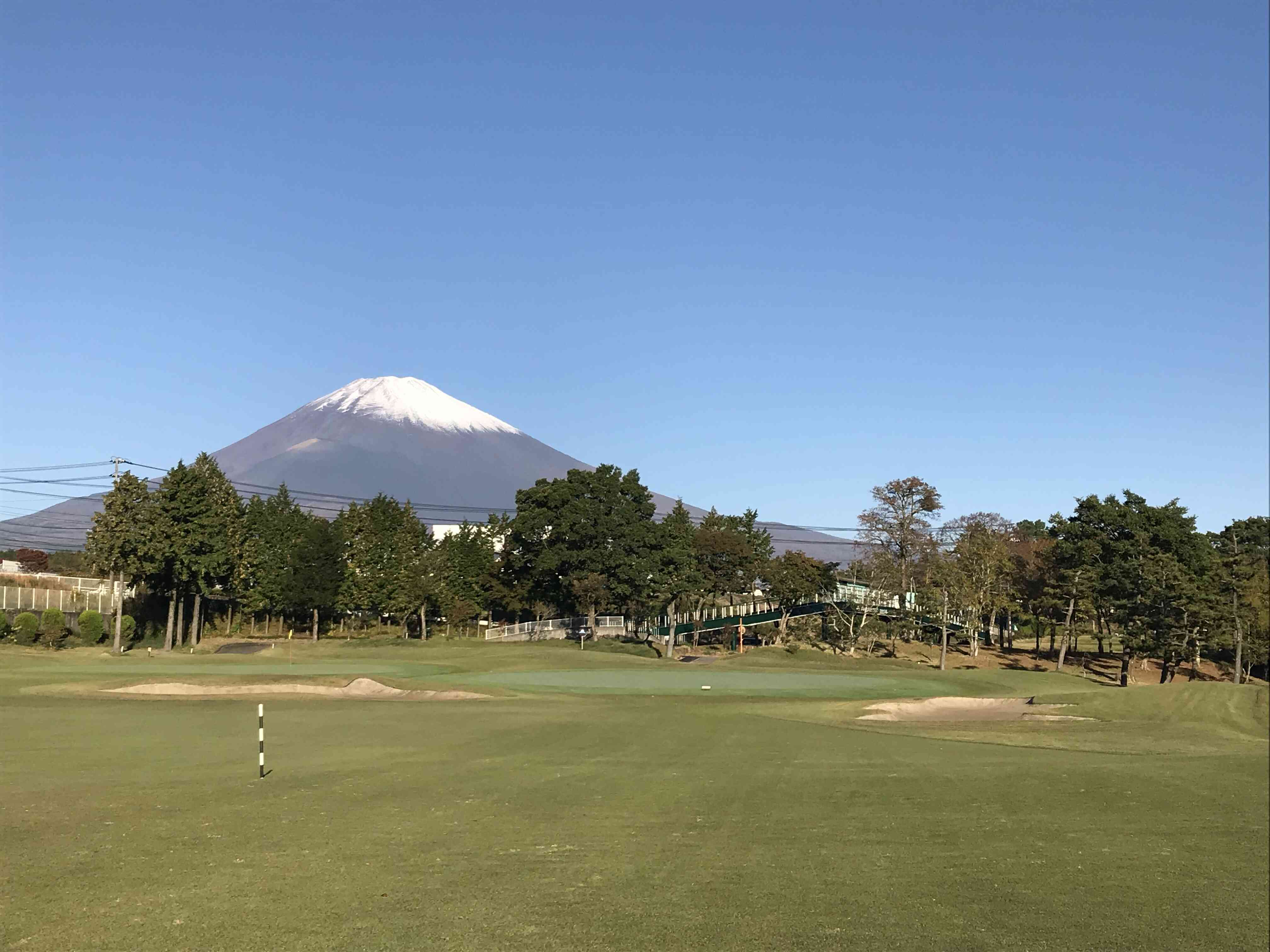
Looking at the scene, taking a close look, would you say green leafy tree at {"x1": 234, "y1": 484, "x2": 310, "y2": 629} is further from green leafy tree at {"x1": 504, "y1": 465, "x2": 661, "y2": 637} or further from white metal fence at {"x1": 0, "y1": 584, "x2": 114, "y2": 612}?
green leafy tree at {"x1": 504, "y1": 465, "x2": 661, "y2": 637}

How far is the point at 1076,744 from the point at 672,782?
15990 millimetres

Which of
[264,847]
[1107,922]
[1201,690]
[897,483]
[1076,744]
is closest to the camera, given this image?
[1107,922]

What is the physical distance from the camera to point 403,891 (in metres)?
13.3

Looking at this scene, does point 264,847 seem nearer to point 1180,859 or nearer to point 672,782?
point 672,782

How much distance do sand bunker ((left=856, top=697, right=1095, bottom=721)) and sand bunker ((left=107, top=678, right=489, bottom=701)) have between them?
17142 millimetres

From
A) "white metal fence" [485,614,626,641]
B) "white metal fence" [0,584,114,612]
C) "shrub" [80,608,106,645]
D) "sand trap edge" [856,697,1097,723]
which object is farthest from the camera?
"white metal fence" [485,614,626,641]

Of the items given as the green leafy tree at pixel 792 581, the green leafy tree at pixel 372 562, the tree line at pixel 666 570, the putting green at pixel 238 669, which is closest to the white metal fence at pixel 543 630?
the tree line at pixel 666 570

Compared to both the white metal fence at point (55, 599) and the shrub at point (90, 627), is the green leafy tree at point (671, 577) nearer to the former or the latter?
the shrub at point (90, 627)

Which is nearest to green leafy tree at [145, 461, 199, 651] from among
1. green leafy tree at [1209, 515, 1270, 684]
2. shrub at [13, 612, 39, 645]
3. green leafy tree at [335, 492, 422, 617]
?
shrub at [13, 612, 39, 645]

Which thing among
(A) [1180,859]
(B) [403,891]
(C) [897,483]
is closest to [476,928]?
(B) [403,891]

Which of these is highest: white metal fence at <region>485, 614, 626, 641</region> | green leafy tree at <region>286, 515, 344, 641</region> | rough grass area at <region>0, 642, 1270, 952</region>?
green leafy tree at <region>286, 515, 344, 641</region>

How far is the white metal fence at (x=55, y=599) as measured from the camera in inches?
3071

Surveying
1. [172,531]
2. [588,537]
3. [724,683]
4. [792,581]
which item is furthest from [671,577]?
[172,531]

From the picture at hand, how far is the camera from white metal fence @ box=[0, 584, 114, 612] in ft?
256
